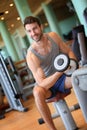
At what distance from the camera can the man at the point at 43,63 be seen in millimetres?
2221

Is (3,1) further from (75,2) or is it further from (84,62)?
(84,62)

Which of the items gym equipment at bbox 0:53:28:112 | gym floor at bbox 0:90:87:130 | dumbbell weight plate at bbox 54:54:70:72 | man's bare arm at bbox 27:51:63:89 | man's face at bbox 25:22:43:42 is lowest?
gym floor at bbox 0:90:87:130

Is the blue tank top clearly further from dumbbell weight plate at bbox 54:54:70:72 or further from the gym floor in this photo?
dumbbell weight plate at bbox 54:54:70:72

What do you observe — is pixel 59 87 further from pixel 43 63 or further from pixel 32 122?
pixel 32 122

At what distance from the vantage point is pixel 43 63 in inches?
94.2

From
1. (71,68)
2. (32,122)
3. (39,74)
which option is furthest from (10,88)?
(71,68)

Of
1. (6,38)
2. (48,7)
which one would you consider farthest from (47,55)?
(6,38)

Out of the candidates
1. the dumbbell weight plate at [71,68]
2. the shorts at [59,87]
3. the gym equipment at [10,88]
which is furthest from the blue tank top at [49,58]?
the gym equipment at [10,88]

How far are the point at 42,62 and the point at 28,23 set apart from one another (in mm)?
353

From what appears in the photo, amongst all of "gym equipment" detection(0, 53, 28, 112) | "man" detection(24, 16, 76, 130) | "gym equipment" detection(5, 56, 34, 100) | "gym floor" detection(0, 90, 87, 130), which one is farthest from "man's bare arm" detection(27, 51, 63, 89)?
"gym equipment" detection(5, 56, 34, 100)

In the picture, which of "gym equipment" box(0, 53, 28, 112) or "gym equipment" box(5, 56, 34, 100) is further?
"gym equipment" box(5, 56, 34, 100)

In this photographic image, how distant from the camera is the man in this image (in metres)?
2.22

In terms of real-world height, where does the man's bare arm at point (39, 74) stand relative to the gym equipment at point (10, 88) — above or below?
above

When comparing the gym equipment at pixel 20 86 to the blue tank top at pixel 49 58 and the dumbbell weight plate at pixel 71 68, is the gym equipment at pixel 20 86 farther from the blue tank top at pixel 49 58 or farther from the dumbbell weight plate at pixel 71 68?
the dumbbell weight plate at pixel 71 68
